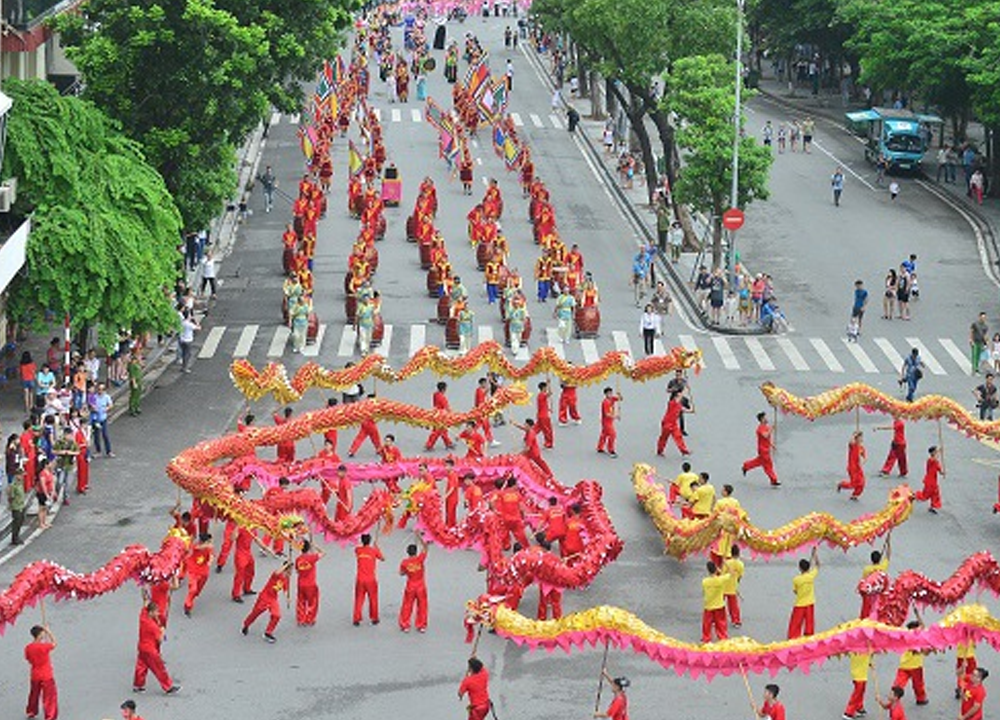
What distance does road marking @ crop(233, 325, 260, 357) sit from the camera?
50.6 meters

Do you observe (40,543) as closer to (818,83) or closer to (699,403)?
(699,403)

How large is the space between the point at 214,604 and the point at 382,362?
10812mm

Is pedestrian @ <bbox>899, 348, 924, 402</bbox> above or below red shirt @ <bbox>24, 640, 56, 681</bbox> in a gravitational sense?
below

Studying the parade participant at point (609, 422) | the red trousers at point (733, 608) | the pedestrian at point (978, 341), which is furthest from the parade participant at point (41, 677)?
the pedestrian at point (978, 341)

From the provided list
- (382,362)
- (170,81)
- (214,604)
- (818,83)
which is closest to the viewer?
(214,604)

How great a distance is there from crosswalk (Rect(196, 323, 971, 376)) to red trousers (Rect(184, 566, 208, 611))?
17.6 m

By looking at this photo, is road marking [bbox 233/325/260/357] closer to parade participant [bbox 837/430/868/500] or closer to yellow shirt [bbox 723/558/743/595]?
parade participant [bbox 837/430/868/500]

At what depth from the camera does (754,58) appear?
351 feet

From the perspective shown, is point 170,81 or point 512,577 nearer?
point 512,577

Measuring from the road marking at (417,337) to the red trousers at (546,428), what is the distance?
866cm

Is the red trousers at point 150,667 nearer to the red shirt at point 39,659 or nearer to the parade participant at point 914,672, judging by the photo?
the red shirt at point 39,659

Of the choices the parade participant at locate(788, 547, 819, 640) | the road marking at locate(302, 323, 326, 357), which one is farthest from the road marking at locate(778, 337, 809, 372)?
the parade participant at locate(788, 547, 819, 640)

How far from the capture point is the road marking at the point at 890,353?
51794 mm

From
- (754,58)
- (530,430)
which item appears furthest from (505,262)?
(754,58)
